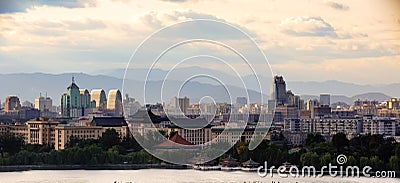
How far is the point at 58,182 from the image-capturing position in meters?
7.48

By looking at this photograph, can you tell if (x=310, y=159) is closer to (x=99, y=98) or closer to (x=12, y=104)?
(x=12, y=104)

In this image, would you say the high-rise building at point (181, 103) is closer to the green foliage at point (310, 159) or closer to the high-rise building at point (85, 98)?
the green foliage at point (310, 159)

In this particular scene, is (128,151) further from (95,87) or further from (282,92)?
(95,87)

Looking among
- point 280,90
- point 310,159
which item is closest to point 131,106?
point 310,159

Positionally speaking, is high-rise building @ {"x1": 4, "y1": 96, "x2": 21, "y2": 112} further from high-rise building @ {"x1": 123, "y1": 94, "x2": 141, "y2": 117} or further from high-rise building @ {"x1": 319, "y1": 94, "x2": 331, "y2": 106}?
high-rise building @ {"x1": 123, "y1": 94, "x2": 141, "y2": 117}

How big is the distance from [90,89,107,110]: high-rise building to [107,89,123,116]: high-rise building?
0.56ft

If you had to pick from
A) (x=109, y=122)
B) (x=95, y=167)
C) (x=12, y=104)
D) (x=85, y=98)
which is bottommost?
(x=95, y=167)

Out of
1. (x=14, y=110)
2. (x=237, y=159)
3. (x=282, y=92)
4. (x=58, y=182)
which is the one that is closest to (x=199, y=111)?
(x=237, y=159)

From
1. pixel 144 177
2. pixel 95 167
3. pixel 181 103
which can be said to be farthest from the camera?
pixel 181 103

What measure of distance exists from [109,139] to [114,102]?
29.8 ft

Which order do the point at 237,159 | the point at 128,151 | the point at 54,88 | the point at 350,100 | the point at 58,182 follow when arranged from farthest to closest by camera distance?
the point at 54,88 → the point at 350,100 → the point at 128,151 → the point at 237,159 → the point at 58,182

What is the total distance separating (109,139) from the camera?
40.3ft

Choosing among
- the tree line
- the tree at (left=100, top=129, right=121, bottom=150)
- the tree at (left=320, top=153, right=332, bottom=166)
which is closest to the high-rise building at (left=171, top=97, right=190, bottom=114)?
the tree line

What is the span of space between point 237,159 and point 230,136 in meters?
1.53
